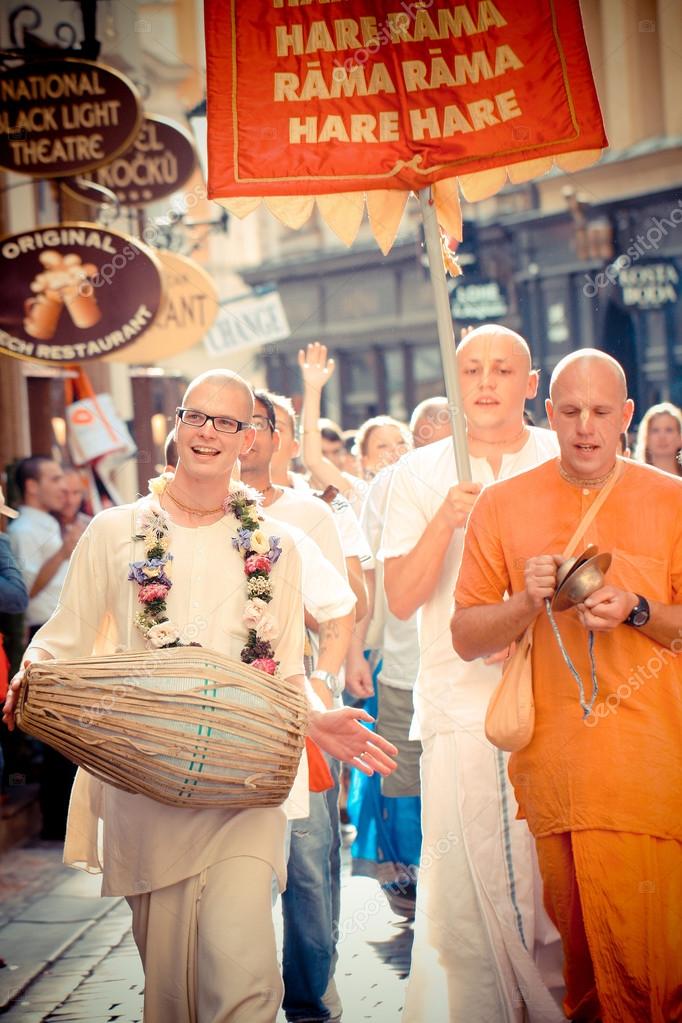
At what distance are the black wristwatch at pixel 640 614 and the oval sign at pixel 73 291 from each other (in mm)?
5592

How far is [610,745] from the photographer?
4609 mm

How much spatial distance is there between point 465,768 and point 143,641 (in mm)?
1483

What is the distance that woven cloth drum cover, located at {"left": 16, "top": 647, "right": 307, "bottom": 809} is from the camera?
424cm

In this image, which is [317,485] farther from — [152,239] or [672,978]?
[152,239]

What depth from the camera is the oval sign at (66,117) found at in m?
9.83

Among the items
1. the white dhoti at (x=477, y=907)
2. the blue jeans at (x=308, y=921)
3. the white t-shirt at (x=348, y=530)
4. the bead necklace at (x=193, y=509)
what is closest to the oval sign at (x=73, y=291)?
the white t-shirt at (x=348, y=530)

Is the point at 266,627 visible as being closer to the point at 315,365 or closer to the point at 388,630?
the point at 388,630

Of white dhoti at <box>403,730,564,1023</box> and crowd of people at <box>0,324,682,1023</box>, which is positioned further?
white dhoti at <box>403,730,564,1023</box>

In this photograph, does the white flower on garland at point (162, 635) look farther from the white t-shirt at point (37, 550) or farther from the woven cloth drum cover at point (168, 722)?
the white t-shirt at point (37, 550)

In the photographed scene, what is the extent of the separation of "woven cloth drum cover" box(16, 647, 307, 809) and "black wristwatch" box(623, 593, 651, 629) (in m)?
1.06

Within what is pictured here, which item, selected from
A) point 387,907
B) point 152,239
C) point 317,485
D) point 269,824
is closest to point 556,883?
point 269,824

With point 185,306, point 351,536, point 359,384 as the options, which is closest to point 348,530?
point 351,536

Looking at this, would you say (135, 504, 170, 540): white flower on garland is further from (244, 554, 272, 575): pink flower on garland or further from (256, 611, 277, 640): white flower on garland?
(256, 611, 277, 640): white flower on garland

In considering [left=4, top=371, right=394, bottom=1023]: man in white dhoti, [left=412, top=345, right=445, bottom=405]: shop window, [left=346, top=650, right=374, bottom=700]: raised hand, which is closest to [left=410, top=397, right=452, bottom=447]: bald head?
[left=346, top=650, right=374, bottom=700]: raised hand
